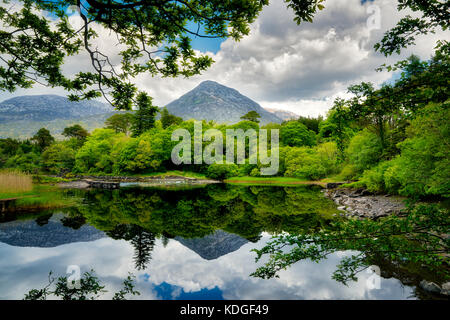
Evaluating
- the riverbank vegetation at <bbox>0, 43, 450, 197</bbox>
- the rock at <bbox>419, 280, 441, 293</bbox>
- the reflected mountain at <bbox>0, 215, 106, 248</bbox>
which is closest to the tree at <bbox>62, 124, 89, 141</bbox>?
the riverbank vegetation at <bbox>0, 43, 450, 197</bbox>

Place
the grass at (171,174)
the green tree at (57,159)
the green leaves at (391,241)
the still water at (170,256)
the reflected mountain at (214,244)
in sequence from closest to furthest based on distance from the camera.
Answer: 1. the green leaves at (391,241)
2. the still water at (170,256)
3. the reflected mountain at (214,244)
4. the green tree at (57,159)
5. the grass at (171,174)

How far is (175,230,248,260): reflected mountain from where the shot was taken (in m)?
6.70

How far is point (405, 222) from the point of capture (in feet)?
8.57

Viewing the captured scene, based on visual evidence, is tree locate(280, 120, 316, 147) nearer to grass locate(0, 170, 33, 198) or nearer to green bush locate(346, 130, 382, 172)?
green bush locate(346, 130, 382, 172)

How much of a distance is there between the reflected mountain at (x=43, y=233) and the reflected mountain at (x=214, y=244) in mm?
3530

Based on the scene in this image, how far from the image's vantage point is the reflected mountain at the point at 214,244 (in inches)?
264

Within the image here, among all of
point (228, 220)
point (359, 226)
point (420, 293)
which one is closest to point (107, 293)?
point (359, 226)

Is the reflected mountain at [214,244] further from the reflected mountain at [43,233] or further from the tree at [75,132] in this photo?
the tree at [75,132]

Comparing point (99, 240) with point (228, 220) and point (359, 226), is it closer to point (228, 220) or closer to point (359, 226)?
point (228, 220)

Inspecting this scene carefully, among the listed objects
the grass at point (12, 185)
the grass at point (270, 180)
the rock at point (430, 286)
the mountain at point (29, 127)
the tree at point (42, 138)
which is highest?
the mountain at point (29, 127)

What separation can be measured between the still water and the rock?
0.15 metres

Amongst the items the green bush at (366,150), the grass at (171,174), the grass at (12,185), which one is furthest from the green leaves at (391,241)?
the grass at (171,174)

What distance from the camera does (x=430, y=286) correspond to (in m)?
4.20
